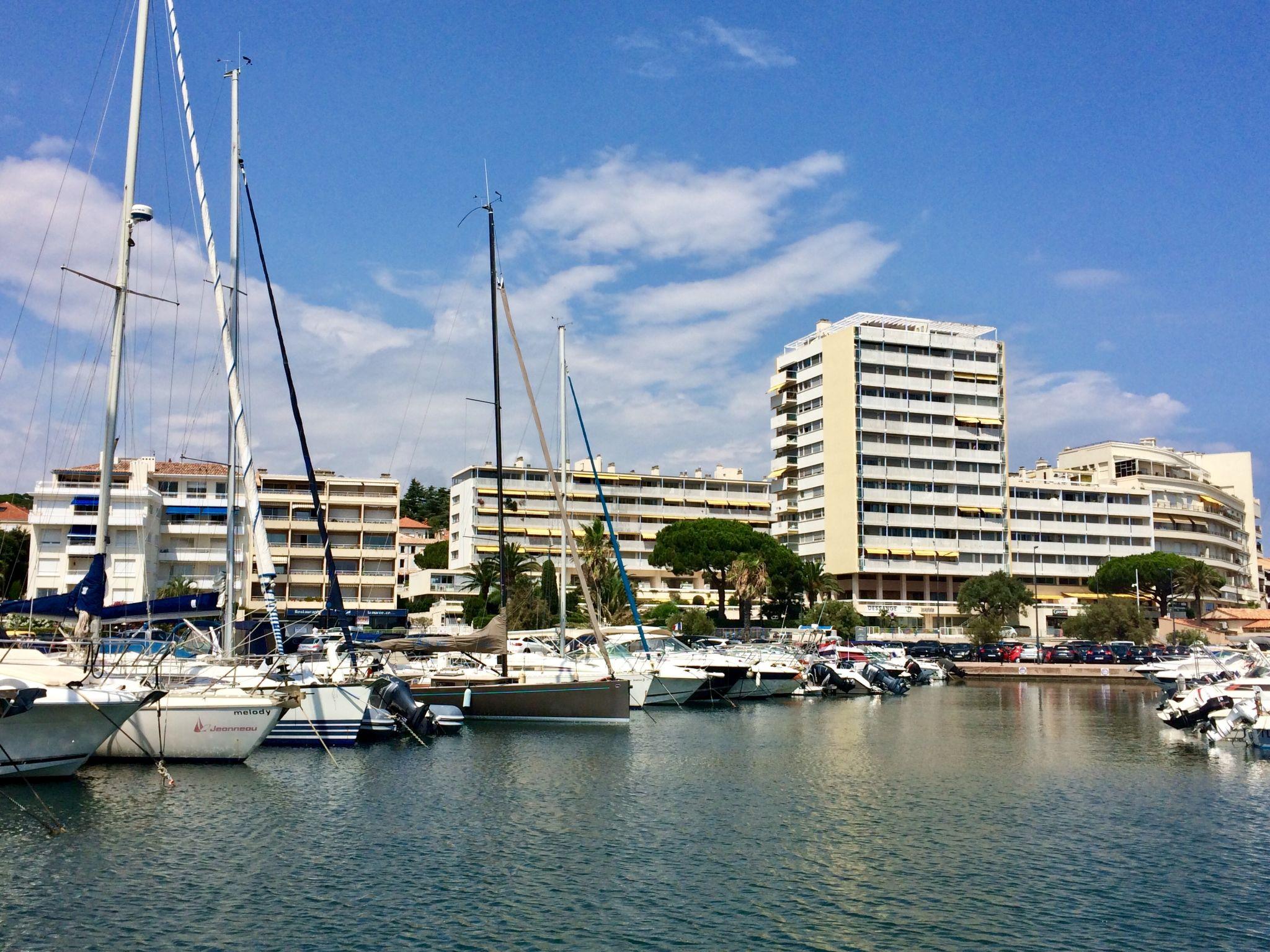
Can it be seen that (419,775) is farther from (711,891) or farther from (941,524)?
A: (941,524)

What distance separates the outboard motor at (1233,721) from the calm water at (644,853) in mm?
5195

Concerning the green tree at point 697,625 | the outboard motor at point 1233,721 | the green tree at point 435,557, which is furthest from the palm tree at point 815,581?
the outboard motor at point 1233,721

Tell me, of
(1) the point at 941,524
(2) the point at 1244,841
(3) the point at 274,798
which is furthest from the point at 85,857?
(1) the point at 941,524

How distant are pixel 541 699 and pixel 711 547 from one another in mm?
73318

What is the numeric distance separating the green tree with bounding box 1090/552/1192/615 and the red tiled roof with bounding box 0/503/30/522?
110 m

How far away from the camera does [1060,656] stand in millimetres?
84688

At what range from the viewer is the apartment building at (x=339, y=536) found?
113 meters

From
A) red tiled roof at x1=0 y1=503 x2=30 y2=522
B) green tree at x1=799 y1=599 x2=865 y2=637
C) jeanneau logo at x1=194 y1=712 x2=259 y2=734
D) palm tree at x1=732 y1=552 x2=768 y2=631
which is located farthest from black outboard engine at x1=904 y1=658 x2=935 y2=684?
red tiled roof at x1=0 y1=503 x2=30 y2=522

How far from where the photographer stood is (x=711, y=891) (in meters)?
18.5

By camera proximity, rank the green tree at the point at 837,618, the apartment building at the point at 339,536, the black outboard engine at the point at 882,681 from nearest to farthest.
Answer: the black outboard engine at the point at 882,681 → the green tree at the point at 837,618 → the apartment building at the point at 339,536

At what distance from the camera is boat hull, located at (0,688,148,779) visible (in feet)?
79.5

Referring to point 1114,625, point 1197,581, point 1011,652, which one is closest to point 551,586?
point 1011,652

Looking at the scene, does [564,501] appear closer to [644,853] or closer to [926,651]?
[644,853]

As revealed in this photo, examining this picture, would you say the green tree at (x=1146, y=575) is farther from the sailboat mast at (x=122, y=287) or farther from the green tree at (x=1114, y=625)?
the sailboat mast at (x=122, y=287)
